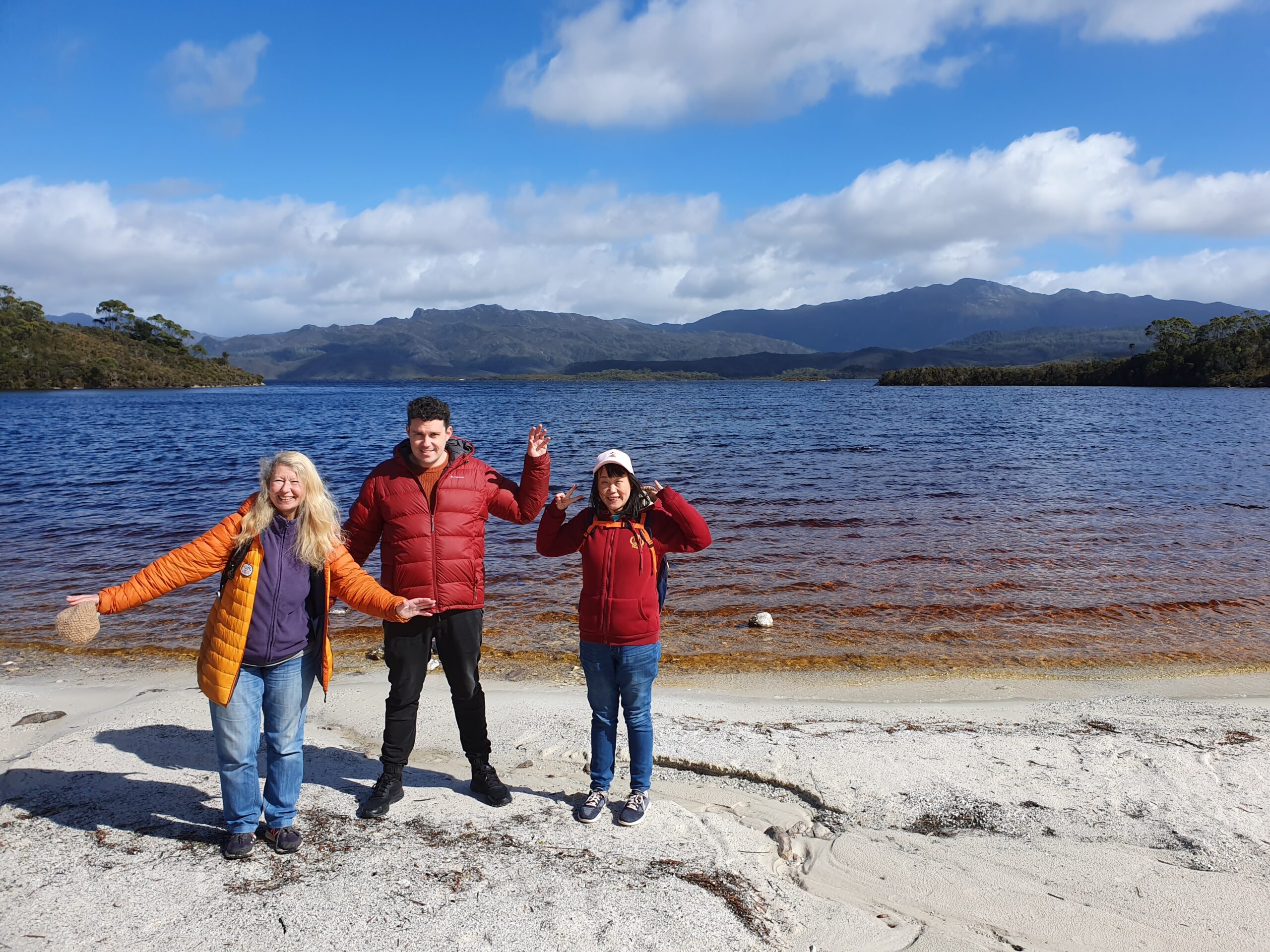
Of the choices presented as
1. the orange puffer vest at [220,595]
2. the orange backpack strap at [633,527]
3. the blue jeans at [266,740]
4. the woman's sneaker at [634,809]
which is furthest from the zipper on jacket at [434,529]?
the woman's sneaker at [634,809]

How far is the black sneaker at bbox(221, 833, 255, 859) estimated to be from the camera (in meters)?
4.30

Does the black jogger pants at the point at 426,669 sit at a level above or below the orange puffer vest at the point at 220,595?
below

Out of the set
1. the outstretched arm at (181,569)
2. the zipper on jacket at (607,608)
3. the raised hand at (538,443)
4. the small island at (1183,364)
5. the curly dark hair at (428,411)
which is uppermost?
the small island at (1183,364)

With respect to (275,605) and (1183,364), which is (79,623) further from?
(1183,364)

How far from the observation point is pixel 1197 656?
892 cm

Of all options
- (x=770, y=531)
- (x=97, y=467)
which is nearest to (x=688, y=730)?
(x=770, y=531)

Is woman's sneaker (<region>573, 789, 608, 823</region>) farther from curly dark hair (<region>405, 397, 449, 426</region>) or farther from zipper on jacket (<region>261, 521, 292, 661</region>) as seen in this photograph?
curly dark hair (<region>405, 397, 449, 426</region>)

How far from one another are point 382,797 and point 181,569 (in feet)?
6.30

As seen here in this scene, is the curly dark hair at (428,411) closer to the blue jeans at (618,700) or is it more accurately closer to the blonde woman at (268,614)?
the blonde woman at (268,614)

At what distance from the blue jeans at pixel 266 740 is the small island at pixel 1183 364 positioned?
442 ft

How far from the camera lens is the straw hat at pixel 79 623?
4.01 meters

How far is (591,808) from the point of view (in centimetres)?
481

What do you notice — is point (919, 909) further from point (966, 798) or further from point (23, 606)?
point (23, 606)

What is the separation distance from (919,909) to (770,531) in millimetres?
12928
